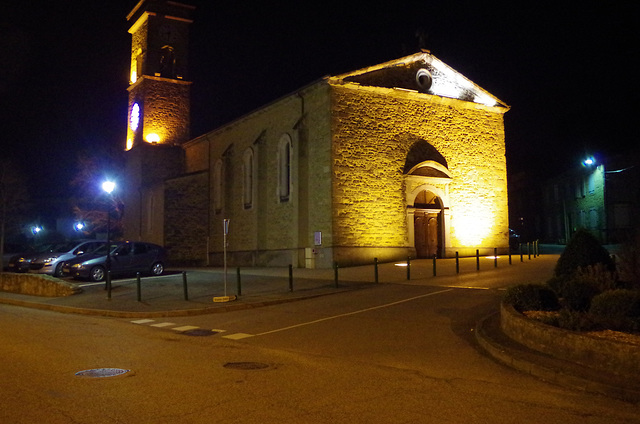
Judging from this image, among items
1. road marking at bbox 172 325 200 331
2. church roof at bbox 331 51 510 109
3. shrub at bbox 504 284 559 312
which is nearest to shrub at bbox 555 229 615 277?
shrub at bbox 504 284 559 312

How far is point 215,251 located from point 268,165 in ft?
25.0

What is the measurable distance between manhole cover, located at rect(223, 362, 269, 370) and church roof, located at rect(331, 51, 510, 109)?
17966 millimetres

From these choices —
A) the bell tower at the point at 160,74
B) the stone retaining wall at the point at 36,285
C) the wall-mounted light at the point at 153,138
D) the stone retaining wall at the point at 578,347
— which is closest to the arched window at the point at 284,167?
the stone retaining wall at the point at 36,285

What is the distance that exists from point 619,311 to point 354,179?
1703 cm

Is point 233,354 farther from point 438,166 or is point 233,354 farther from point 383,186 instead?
point 438,166

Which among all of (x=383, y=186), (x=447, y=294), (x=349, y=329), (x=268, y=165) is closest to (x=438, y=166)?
(x=383, y=186)

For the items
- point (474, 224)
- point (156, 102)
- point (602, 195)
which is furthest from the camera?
point (602, 195)

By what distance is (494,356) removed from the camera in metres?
7.86

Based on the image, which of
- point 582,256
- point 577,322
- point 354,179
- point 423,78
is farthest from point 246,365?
point 423,78

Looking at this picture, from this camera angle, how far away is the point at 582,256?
444 inches

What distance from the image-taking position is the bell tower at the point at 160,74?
3766 centimetres

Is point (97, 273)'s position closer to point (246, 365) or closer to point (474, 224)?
point (246, 365)

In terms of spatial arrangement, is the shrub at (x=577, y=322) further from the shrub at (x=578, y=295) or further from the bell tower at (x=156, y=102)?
the bell tower at (x=156, y=102)

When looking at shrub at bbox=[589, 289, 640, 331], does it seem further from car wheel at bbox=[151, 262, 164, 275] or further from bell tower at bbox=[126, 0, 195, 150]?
bell tower at bbox=[126, 0, 195, 150]
